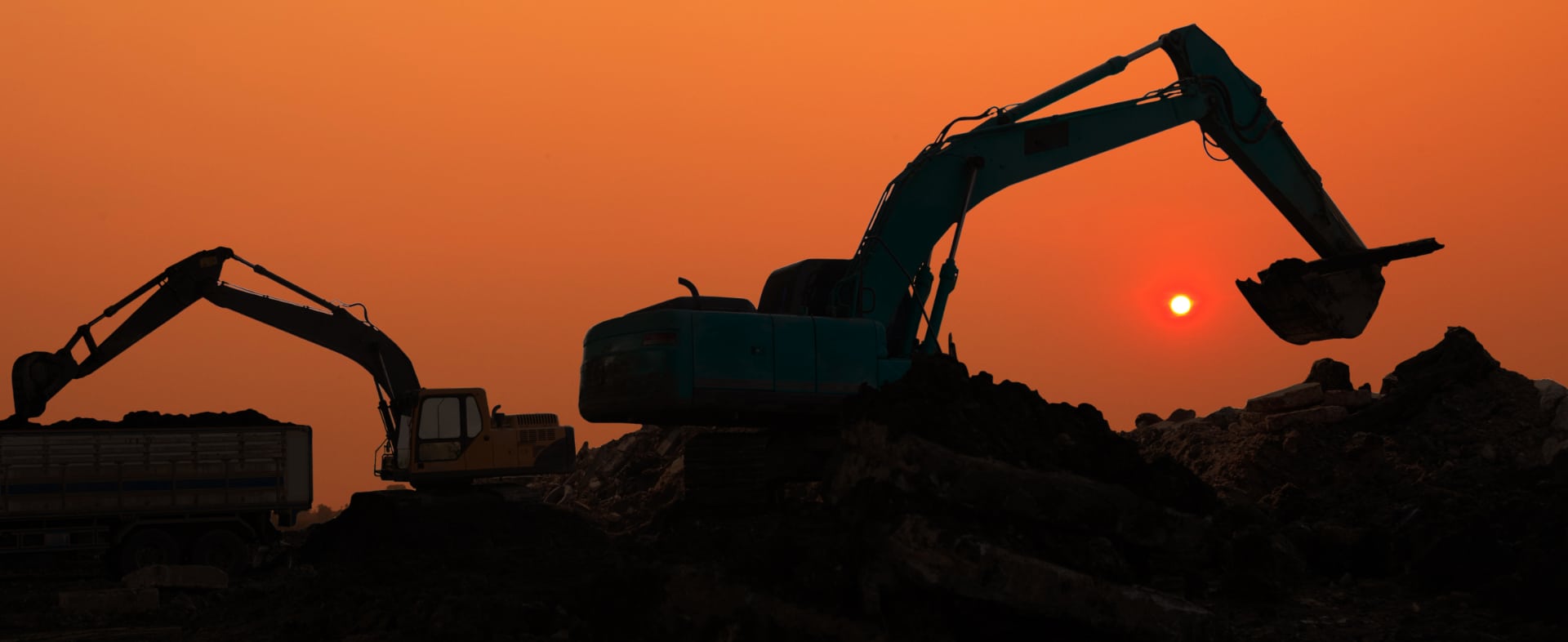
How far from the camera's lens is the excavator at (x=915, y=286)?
14094mm

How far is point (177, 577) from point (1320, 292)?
1523 cm

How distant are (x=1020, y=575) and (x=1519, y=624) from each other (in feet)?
15.5

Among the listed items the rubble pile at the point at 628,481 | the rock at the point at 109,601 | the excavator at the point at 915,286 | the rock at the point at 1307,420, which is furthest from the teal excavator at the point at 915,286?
the rubble pile at the point at 628,481

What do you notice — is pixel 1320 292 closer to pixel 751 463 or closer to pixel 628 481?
pixel 751 463

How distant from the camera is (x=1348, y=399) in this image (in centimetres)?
2156

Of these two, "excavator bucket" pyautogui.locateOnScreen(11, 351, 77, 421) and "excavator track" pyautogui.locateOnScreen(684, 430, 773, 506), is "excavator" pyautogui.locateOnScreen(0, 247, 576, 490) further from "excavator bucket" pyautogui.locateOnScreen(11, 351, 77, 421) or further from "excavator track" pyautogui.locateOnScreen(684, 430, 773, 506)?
"excavator track" pyautogui.locateOnScreen(684, 430, 773, 506)

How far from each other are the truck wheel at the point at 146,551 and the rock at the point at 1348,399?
16.5 m

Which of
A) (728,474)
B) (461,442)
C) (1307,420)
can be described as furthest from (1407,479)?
(461,442)

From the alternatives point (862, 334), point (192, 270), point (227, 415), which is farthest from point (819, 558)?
point (192, 270)

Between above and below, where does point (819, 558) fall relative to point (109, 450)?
below

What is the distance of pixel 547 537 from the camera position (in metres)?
22.7

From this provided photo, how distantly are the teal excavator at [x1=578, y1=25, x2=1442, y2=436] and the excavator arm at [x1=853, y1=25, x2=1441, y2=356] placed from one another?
19 mm

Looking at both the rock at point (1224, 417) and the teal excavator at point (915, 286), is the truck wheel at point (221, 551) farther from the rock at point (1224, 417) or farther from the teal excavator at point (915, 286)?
the rock at point (1224, 417)

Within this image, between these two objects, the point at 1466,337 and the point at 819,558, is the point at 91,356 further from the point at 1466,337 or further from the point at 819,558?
the point at 1466,337
